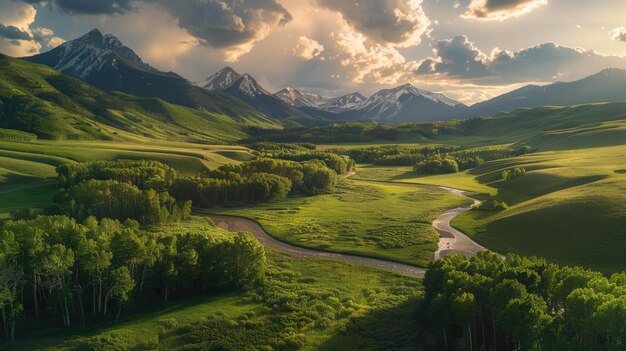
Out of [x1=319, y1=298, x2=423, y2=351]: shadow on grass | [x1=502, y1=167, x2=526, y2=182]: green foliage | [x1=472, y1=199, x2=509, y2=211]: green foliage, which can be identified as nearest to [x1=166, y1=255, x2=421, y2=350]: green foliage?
[x1=319, y1=298, x2=423, y2=351]: shadow on grass

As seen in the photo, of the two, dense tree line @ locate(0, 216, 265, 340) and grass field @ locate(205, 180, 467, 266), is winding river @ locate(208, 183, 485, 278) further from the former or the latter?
dense tree line @ locate(0, 216, 265, 340)

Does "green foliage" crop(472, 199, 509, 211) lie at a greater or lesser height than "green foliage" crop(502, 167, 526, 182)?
lesser

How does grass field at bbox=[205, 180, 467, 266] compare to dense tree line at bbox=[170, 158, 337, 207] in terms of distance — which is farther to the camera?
dense tree line at bbox=[170, 158, 337, 207]

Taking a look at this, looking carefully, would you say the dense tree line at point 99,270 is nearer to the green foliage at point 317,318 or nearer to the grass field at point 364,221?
the green foliage at point 317,318

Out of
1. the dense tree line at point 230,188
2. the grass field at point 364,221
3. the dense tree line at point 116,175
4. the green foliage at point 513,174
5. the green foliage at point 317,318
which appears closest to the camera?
the green foliage at point 317,318

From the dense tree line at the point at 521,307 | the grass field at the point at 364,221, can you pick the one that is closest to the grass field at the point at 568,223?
the grass field at the point at 364,221
